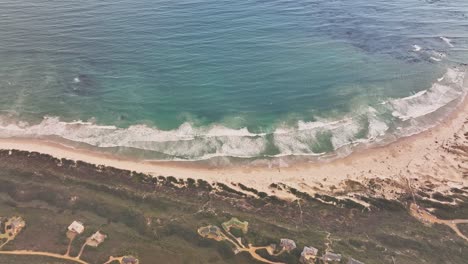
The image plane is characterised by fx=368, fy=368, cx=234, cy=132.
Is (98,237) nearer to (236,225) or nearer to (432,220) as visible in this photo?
(236,225)

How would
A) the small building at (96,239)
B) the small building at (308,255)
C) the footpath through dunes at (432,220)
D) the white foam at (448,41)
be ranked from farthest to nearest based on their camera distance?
the white foam at (448,41), the footpath through dunes at (432,220), the small building at (96,239), the small building at (308,255)

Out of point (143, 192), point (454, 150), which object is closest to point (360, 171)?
point (454, 150)

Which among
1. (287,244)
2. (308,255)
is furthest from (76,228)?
(308,255)

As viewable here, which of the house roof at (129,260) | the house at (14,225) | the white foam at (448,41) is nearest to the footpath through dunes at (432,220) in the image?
the house roof at (129,260)

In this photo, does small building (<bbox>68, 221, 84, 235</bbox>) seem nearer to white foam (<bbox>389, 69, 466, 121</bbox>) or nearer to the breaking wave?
the breaking wave

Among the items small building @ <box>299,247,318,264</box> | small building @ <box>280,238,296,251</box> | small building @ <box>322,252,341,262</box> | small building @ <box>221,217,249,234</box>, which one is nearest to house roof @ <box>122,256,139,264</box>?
small building @ <box>221,217,249,234</box>

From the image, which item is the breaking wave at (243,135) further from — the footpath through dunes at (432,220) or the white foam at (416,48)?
the white foam at (416,48)

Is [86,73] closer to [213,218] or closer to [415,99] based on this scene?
[213,218]
